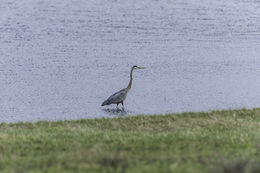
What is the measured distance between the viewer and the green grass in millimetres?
9406

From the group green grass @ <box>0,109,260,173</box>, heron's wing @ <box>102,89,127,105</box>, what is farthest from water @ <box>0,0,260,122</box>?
green grass @ <box>0,109,260,173</box>

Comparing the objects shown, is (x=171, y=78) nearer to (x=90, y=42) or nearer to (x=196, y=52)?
(x=196, y=52)

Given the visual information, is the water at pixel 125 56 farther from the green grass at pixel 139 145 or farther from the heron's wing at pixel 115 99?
the green grass at pixel 139 145

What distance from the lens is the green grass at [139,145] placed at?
9.41 metres

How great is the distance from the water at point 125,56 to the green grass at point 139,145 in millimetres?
8513

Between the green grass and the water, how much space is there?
851cm

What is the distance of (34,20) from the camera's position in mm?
61031

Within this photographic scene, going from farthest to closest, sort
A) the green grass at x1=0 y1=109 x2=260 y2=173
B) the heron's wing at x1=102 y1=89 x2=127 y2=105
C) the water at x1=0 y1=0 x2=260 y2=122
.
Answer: the water at x1=0 y1=0 x2=260 y2=122, the heron's wing at x1=102 y1=89 x2=127 y2=105, the green grass at x1=0 y1=109 x2=260 y2=173

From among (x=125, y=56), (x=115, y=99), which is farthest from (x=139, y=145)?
(x=125, y=56)

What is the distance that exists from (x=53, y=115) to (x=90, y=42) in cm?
2396

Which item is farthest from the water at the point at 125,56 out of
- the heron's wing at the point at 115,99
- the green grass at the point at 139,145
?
the green grass at the point at 139,145

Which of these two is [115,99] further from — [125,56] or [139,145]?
[125,56]

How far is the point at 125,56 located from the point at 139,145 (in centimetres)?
3269

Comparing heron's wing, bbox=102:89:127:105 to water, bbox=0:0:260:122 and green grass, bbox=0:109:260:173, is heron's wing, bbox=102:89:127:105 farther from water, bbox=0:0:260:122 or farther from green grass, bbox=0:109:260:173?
green grass, bbox=0:109:260:173
